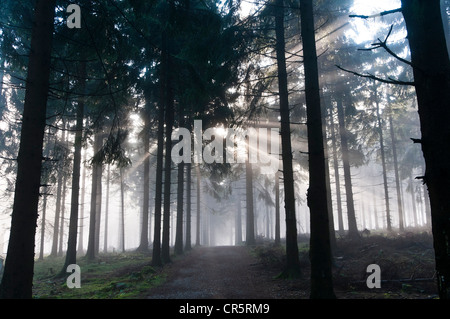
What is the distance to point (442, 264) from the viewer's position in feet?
11.0

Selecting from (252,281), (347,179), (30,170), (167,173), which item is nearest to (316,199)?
(252,281)

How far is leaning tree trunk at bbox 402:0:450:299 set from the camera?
3.35 m

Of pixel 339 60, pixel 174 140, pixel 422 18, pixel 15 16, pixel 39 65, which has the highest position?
pixel 339 60

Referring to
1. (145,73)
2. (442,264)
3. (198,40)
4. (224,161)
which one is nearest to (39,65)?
(198,40)

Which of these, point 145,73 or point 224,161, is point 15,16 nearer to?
point 145,73

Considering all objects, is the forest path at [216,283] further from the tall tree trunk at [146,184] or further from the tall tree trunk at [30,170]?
the tall tree trunk at [146,184]

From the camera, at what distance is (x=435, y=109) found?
11.6ft

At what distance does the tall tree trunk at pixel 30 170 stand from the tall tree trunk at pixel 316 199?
6053mm

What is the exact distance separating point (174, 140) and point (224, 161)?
4.01 metres

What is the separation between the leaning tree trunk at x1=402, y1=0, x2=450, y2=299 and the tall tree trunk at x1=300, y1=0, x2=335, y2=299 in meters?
3.36

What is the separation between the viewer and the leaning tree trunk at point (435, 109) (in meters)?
3.35

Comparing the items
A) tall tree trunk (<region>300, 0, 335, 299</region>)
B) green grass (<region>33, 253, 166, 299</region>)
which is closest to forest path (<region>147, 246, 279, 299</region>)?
green grass (<region>33, 253, 166, 299</region>)

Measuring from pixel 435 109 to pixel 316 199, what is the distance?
148 inches

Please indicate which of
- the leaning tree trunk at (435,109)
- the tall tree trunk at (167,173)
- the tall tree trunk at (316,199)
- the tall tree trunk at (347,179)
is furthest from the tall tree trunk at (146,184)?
the leaning tree trunk at (435,109)
